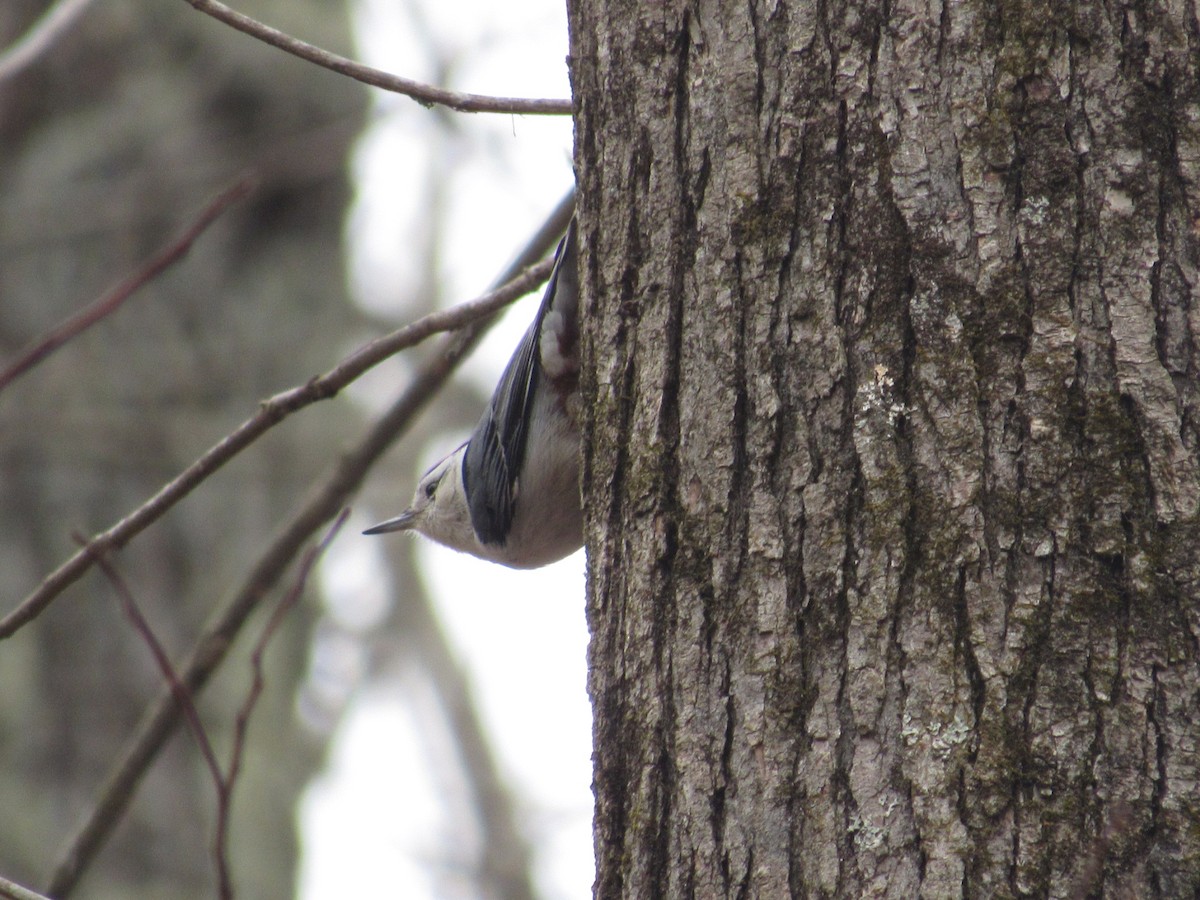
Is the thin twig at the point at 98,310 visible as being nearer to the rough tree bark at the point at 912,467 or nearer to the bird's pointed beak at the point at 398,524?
the rough tree bark at the point at 912,467

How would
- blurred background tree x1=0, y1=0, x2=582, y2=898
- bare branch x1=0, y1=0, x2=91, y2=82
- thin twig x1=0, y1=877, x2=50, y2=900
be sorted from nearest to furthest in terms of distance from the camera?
thin twig x1=0, y1=877, x2=50, y2=900
bare branch x1=0, y1=0, x2=91, y2=82
blurred background tree x1=0, y1=0, x2=582, y2=898

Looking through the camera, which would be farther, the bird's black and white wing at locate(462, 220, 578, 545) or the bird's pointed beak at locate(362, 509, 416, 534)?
the bird's pointed beak at locate(362, 509, 416, 534)

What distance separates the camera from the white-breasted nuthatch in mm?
2574

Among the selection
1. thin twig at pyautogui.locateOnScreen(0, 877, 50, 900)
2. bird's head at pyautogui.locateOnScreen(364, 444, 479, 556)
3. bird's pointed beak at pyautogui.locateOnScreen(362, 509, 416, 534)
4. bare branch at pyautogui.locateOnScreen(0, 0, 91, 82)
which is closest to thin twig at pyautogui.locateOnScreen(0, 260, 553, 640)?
thin twig at pyautogui.locateOnScreen(0, 877, 50, 900)

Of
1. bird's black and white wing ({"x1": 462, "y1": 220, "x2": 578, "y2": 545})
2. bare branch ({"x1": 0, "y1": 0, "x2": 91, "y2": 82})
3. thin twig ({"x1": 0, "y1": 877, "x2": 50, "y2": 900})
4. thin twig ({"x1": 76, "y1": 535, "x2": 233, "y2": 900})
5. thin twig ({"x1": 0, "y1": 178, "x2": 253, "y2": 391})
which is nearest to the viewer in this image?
thin twig ({"x1": 0, "y1": 877, "x2": 50, "y2": 900})

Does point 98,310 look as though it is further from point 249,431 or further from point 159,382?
point 159,382

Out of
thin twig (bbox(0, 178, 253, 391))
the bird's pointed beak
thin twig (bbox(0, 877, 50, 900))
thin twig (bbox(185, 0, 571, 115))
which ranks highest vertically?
the bird's pointed beak

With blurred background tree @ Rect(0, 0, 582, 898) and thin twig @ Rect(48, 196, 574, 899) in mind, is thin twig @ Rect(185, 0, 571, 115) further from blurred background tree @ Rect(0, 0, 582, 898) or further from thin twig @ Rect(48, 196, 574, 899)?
blurred background tree @ Rect(0, 0, 582, 898)

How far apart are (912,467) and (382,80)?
3.48 feet

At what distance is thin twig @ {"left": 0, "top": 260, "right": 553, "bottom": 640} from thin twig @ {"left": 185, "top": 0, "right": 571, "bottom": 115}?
12.1 inches

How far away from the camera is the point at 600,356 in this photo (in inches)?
63.3

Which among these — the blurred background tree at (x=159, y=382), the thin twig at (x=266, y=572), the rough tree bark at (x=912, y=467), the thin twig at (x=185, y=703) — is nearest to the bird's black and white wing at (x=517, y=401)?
the thin twig at (x=266, y=572)

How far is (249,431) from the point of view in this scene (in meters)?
1.98

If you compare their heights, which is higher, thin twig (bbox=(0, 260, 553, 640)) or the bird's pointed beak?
the bird's pointed beak
